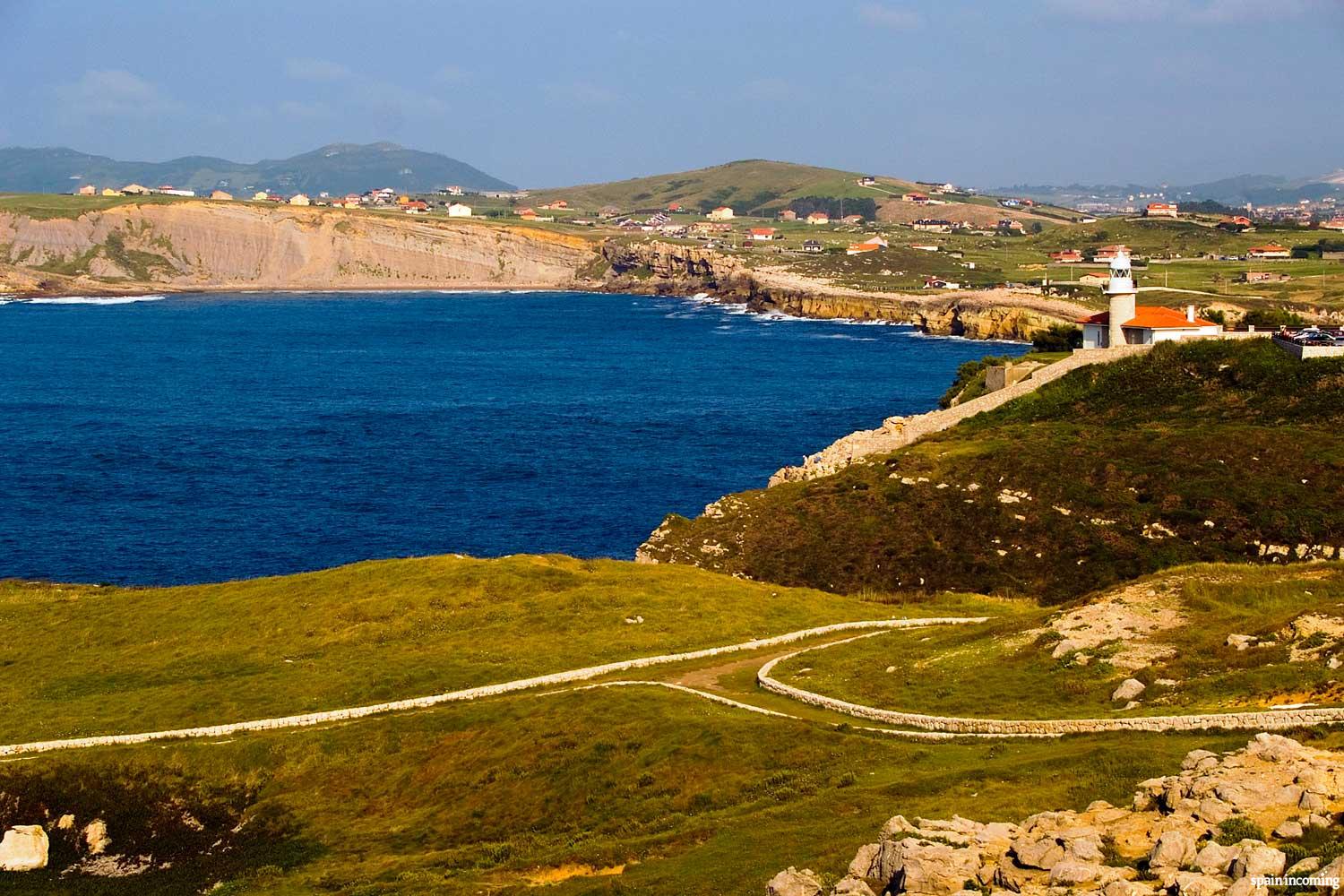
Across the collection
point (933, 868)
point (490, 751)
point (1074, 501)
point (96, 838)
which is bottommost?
point (96, 838)

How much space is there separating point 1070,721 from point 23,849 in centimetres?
2617

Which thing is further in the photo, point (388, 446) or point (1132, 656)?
point (388, 446)

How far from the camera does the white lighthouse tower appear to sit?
89.6 metres

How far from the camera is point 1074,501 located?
69.9 meters

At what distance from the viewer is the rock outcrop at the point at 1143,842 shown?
2039 centimetres

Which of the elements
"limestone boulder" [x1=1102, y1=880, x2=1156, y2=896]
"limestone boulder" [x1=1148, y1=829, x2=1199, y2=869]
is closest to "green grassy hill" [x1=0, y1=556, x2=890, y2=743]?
"limestone boulder" [x1=1148, y1=829, x2=1199, y2=869]

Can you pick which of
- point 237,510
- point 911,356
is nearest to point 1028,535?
point 237,510

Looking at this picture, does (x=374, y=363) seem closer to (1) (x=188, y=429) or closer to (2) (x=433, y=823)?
(1) (x=188, y=429)

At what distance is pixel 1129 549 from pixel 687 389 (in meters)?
97.4

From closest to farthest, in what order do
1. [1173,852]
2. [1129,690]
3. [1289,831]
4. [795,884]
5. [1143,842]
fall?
[1173,852] < [1289,831] < [1143,842] < [795,884] < [1129,690]

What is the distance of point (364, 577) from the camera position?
60094 millimetres

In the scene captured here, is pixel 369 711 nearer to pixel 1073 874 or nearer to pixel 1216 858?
pixel 1073 874

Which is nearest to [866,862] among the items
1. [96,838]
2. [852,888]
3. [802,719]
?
[852,888]

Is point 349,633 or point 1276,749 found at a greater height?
point 1276,749
